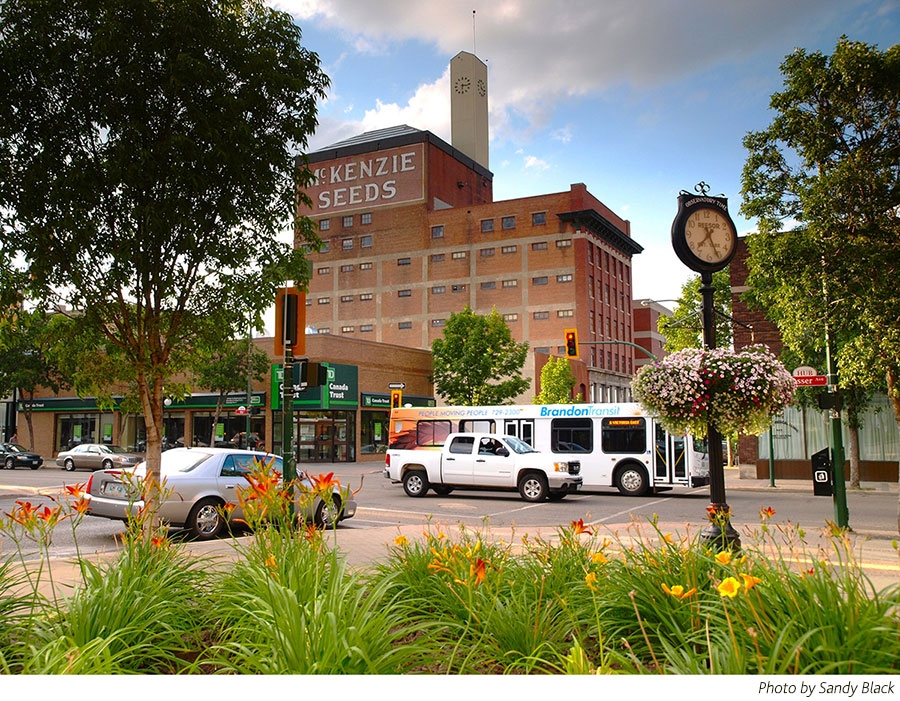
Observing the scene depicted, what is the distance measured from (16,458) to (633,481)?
3143 centimetres

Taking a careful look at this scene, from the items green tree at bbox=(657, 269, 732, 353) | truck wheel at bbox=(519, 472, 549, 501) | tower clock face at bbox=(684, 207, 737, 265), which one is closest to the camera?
tower clock face at bbox=(684, 207, 737, 265)

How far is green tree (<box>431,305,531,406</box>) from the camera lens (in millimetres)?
51312

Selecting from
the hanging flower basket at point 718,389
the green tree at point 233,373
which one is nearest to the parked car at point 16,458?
the green tree at point 233,373

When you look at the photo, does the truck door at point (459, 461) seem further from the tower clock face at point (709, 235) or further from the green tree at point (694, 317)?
the green tree at point (694, 317)

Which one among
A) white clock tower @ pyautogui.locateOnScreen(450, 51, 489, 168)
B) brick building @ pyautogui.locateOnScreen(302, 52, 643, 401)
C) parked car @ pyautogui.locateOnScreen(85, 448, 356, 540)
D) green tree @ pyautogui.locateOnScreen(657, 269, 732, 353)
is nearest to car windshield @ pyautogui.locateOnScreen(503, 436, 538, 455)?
parked car @ pyautogui.locateOnScreen(85, 448, 356, 540)

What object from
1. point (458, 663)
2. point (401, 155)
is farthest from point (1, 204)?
point (401, 155)

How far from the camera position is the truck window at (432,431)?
2591cm

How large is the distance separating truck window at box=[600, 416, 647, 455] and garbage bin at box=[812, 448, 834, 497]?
27.1 feet

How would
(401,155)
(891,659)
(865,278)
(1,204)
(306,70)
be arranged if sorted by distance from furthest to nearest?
(401,155), (865,278), (306,70), (1,204), (891,659)

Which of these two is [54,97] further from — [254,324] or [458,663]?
[458,663]

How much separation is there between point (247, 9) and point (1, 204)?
3751 mm

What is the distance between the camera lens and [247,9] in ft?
30.3

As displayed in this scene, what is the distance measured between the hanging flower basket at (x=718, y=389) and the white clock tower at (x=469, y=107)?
34.4m

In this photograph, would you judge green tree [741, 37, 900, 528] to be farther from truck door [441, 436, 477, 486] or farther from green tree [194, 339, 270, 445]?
green tree [194, 339, 270, 445]
